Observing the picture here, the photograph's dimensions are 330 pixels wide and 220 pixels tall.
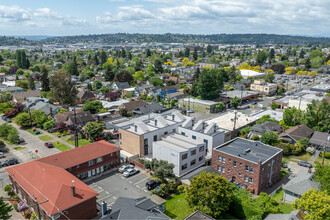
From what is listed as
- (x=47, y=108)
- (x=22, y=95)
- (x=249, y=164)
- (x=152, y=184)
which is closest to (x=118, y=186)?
(x=152, y=184)

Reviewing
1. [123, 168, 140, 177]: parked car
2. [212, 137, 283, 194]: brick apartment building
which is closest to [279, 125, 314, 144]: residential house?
[212, 137, 283, 194]: brick apartment building

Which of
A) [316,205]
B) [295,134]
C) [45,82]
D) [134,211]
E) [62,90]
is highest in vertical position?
[45,82]

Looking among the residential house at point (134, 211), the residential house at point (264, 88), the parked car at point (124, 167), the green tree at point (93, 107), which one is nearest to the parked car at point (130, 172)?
the parked car at point (124, 167)

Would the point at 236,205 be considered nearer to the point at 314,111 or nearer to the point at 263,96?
the point at 314,111

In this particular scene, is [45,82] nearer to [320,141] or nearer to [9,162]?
[9,162]

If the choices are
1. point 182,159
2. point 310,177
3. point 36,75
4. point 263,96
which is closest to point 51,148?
point 182,159

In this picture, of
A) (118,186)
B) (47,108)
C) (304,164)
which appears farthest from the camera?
(47,108)

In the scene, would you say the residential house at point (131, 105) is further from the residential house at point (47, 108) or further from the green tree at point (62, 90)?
the green tree at point (62, 90)
